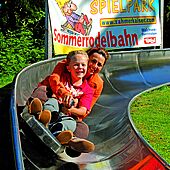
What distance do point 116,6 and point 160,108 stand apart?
11.6 ft

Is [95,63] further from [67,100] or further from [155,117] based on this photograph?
[155,117]

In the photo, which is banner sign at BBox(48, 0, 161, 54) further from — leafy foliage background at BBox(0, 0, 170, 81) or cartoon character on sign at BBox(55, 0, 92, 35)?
leafy foliage background at BBox(0, 0, 170, 81)

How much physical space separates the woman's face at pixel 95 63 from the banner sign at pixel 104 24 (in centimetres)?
425

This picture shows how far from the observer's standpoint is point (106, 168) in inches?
157

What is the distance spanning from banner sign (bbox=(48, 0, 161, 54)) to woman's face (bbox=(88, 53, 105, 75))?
4.25m

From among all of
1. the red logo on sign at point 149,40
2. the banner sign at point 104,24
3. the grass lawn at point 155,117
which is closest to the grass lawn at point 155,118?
the grass lawn at point 155,117

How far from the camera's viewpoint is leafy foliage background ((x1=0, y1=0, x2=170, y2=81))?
11.1m

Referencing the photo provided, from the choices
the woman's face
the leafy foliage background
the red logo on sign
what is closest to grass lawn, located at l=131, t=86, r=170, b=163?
the woman's face

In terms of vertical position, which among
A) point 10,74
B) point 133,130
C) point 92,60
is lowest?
point 10,74

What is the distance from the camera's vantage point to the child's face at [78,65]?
428cm

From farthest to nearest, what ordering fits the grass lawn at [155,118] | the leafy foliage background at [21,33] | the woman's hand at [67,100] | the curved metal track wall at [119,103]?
the leafy foliage background at [21,33] < the grass lawn at [155,118] < the woman's hand at [67,100] < the curved metal track wall at [119,103]

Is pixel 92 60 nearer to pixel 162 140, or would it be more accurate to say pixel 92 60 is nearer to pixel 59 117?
Result: pixel 59 117

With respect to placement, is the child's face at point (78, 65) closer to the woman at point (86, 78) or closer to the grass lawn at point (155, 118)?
the woman at point (86, 78)

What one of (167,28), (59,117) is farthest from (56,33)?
(167,28)
